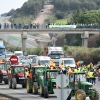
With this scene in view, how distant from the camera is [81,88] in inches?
1089

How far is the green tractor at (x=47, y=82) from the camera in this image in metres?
30.3

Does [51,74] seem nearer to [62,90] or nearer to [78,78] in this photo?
[78,78]

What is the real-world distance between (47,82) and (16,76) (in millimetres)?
8628

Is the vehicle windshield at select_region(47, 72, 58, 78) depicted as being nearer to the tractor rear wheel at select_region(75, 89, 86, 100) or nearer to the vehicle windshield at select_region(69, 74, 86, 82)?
the vehicle windshield at select_region(69, 74, 86, 82)

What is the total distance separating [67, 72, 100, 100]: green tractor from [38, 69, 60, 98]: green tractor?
2.42 m

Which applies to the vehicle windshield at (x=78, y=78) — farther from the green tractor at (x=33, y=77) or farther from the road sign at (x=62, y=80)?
the road sign at (x=62, y=80)

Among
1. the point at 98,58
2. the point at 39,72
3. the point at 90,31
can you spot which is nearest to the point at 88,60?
the point at 98,58

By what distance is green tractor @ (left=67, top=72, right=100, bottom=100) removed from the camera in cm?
2652


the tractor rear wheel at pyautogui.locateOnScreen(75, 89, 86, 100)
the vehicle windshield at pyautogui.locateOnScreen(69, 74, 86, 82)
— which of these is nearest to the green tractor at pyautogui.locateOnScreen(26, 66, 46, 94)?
the vehicle windshield at pyautogui.locateOnScreen(69, 74, 86, 82)

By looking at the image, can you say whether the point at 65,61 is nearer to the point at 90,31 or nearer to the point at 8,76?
the point at 8,76

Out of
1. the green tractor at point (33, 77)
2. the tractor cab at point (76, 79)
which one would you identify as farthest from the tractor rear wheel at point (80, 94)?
the green tractor at point (33, 77)

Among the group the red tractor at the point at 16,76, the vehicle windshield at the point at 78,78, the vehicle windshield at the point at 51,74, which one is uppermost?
the vehicle windshield at the point at 78,78

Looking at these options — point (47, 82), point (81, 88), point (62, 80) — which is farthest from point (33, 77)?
point (62, 80)

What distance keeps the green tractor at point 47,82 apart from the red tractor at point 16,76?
7187mm
